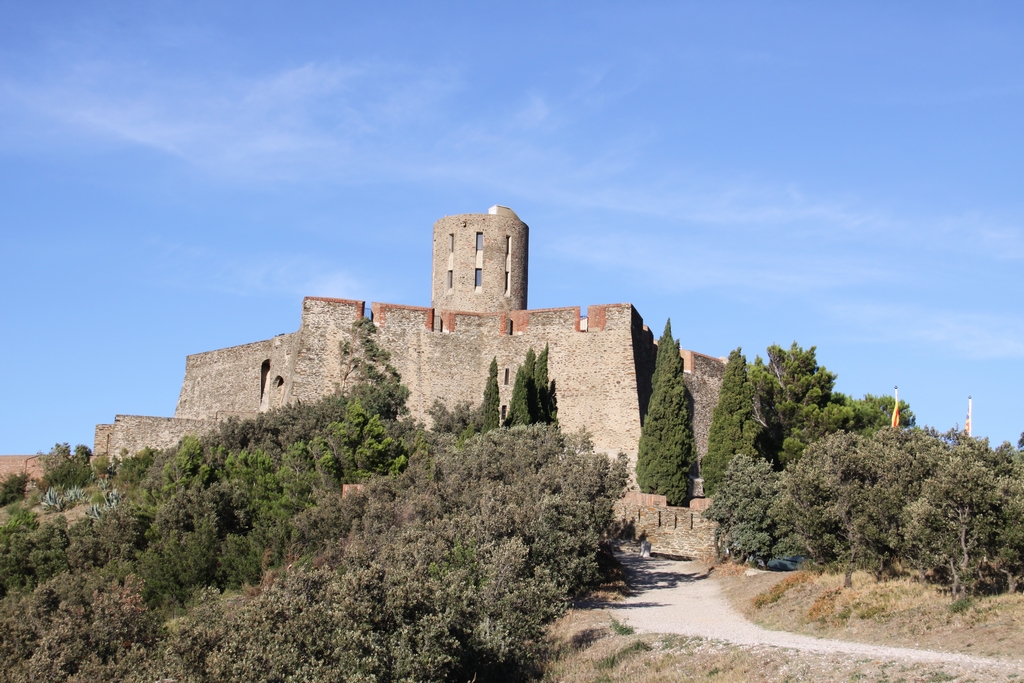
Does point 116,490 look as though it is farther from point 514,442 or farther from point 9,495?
point 514,442

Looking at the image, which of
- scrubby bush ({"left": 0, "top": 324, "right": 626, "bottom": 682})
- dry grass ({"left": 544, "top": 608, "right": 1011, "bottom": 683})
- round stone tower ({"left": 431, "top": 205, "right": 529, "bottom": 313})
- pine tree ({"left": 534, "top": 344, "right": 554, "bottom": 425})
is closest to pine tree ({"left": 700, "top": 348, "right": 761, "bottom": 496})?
pine tree ({"left": 534, "top": 344, "right": 554, "bottom": 425})

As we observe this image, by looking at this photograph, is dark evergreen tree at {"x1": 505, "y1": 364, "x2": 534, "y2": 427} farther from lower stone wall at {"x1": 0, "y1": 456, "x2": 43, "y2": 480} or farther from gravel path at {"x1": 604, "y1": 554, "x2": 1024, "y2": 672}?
lower stone wall at {"x1": 0, "y1": 456, "x2": 43, "y2": 480}

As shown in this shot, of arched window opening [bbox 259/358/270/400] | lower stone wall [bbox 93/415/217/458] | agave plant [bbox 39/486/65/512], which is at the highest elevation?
arched window opening [bbox 259/358/270/400]

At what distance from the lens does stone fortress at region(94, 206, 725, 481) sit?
35875 mm

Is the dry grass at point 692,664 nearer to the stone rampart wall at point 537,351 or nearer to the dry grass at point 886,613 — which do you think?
the dry grass at point 886,613

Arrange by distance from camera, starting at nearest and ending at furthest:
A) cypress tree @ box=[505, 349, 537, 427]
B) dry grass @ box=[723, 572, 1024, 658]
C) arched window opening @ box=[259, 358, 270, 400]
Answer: dry grass @ box=[723, 572, 1024, 658], cypress tree @ box=[505, 349, 537, 427], arched window opening @ box=[259, 358, 270, 400]

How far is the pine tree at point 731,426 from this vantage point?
34.2 m

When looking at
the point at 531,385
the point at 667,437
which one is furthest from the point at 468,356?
the point at 667,437

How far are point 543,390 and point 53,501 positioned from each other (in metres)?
15.1

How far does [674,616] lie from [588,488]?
12.7 feet

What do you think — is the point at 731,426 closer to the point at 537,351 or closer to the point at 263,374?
the point at 537,351

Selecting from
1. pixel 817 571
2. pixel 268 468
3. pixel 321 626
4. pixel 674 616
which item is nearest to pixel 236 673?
pixel 321 626

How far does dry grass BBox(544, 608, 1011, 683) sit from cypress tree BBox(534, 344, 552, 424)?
1445 cm

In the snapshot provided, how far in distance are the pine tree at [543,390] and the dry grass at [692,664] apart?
14.5m
